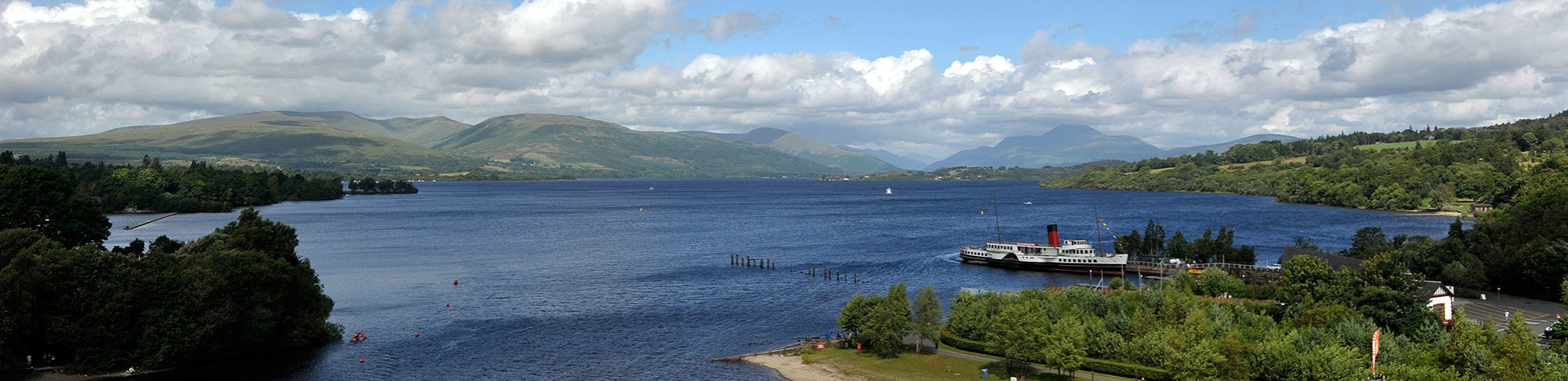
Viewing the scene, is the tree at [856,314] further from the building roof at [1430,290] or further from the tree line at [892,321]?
the building roof at [1430,290]

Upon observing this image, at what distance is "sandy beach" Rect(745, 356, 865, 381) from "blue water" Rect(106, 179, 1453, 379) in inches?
54.4

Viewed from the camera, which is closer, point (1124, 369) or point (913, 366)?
point (1124, 369)

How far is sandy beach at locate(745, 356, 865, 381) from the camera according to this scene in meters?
53.2

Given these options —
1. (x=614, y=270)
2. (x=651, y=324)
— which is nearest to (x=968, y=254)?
(x=614, y=270)

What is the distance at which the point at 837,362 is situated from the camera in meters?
56.5

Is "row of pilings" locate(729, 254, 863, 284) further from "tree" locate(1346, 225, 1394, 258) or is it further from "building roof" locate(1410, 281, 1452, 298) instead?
"building roof" locate(1410, 281, 1452, 298)

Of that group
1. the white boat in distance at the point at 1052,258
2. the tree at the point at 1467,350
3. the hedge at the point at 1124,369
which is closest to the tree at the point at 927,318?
the hedge at the point at 1124,369

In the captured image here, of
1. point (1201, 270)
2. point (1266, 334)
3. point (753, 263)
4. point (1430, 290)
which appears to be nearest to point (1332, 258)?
point (1201, 270)

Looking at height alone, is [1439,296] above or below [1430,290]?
below

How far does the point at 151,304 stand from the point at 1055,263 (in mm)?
85804

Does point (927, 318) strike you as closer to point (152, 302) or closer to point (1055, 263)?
point (152, 302)

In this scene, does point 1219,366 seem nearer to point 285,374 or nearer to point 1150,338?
point 1150,338

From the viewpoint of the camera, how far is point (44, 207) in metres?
68.8

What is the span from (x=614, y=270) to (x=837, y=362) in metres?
52.9
